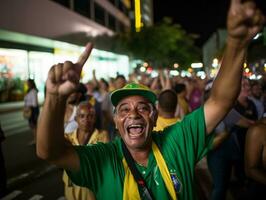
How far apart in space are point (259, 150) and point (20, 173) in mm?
5726

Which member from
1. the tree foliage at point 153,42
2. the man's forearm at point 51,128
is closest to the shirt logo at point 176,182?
the man's forearm at point 51,128

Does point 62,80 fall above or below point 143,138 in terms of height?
above

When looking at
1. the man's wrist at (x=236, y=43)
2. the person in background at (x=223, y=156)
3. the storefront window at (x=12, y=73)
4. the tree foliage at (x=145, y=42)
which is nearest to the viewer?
the man's wrist at (x=236, y=43)

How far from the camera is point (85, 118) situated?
4.60 m

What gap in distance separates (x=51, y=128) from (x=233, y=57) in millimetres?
1137

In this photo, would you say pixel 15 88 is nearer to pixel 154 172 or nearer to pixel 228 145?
pixel 228 145

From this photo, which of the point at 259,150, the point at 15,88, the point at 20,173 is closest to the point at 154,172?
the point at 259,150

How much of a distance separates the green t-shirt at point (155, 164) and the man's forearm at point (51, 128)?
0.24m

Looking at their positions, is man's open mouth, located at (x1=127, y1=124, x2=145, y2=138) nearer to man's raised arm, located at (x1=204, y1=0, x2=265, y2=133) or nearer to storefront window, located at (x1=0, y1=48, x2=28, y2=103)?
man's raised arm, located at (x1=204, y1=0, x2=265, y2=133)

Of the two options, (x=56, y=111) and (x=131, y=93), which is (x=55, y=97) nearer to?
(x=56, y=111)

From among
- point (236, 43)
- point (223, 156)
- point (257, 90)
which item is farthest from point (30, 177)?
point (236, 43)

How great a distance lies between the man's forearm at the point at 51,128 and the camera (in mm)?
2004

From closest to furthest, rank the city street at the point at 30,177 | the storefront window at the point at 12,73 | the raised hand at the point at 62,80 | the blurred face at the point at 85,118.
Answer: the raised hand at the point at 62,80 < the blurred face at the point at 85,118 < the city street at the point at 30,177 < the storefront window at the point at 12,73

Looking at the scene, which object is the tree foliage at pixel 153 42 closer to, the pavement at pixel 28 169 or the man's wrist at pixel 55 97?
the pavement at pixel 28 169
